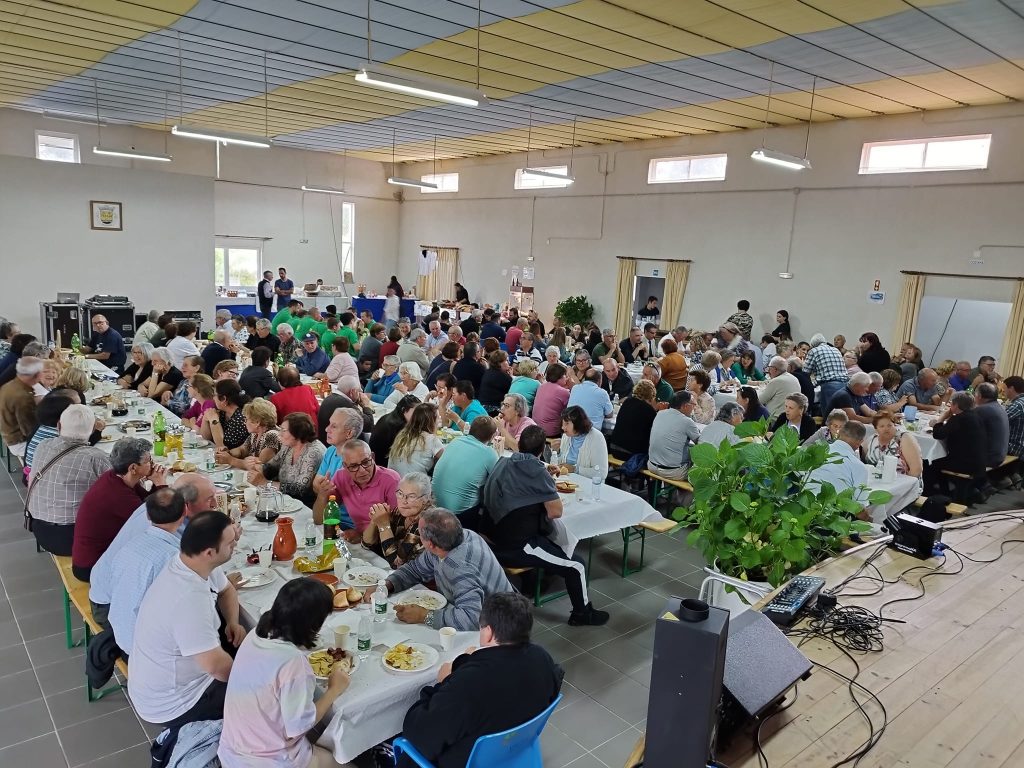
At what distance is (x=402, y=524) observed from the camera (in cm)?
391

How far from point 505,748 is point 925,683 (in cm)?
174

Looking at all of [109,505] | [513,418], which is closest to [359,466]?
[109,505]

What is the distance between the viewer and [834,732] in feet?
8.01

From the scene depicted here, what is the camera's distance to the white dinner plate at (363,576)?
131 inches

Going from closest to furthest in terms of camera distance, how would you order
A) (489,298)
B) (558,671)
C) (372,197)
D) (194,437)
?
(558,671), (194,437), (489,298), (372,197)

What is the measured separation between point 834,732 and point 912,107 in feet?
33.2

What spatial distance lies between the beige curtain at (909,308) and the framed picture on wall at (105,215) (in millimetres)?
14175

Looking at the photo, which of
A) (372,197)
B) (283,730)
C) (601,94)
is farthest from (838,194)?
(372,197)

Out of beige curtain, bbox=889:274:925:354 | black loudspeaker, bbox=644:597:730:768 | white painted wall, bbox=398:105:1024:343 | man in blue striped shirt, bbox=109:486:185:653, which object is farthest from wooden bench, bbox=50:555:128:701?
white painted wall, bbox=398:105:1024:343

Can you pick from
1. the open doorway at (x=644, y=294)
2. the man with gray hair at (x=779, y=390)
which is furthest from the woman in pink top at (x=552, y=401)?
the open doorway at (x=644, y=294)

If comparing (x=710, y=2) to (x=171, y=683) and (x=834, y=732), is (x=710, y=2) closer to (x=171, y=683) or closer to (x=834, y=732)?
(x=834, y=732)

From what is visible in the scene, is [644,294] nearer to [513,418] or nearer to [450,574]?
[513,418]

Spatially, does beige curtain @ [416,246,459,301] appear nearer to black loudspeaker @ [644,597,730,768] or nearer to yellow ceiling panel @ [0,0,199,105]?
yellow ceiling panel @ [0,0,199,105]

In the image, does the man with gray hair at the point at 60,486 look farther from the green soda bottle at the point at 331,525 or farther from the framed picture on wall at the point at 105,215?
the framed picture on wall at the point at 105,215
